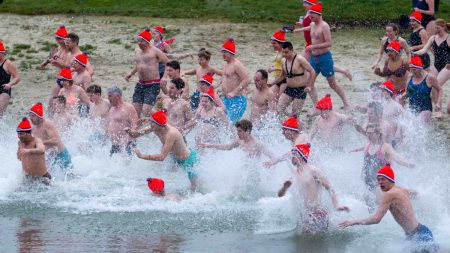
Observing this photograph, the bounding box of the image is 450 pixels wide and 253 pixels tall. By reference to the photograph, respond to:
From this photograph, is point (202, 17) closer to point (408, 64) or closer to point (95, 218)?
point (408, 64)

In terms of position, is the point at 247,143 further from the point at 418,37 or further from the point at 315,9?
the point at 418,37

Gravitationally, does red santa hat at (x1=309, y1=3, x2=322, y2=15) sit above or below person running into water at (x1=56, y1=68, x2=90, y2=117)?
above

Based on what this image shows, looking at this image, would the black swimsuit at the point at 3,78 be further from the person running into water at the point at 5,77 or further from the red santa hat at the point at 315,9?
the red santa hat at the point at 315,9

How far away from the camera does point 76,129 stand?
14.8m

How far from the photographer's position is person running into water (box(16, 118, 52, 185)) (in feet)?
42.2

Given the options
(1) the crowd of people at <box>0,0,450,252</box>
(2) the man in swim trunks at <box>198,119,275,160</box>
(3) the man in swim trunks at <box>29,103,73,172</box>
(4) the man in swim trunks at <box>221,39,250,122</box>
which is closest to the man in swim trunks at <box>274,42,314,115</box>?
(1) the crowd of people at <box>0,0,450,252</box>

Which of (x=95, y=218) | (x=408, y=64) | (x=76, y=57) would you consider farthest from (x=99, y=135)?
(x=408, y=64)

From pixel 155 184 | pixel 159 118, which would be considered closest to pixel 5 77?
pixel 159 118

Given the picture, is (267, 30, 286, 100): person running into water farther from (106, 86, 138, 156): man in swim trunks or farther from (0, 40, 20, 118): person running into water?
(0, 40, 20, 118): person running into water

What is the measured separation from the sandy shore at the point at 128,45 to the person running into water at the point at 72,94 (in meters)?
Answer: 2.37

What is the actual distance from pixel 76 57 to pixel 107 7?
959 cm

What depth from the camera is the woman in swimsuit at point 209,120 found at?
1412cm

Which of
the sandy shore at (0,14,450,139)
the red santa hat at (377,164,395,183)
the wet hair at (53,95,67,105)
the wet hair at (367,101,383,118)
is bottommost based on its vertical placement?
the sandy shore at (0,14,450,139)

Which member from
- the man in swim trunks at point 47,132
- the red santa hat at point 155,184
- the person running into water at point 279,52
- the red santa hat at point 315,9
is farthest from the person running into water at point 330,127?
the man in swim trunks at point 47,132
